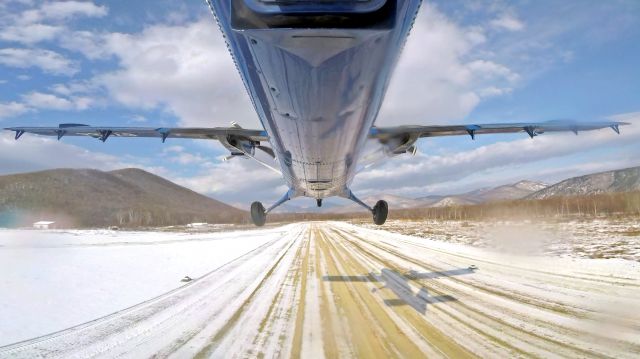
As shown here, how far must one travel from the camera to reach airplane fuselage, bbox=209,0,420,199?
3.28 meters

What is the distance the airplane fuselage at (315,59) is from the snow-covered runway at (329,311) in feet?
12.9

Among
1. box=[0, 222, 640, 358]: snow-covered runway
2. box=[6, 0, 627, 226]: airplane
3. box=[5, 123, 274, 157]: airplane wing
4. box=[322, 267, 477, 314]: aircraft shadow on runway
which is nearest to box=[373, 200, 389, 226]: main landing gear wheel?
box=[0, 222, 640, 358]: snow-covered runway

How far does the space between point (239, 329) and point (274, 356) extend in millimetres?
1837

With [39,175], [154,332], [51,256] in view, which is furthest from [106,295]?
[39,175]

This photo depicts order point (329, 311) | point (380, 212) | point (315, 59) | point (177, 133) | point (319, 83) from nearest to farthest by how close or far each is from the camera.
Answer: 1. point (315, 59)
2. point (319, 83)
3. point (329, 311)
4. point (177, 133)
5. point (380, 212)

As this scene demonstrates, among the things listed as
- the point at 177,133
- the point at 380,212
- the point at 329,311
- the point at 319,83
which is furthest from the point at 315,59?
the point at 380,212

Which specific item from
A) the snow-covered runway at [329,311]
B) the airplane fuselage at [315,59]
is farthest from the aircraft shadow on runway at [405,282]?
the airplane fuselage at [315,59]

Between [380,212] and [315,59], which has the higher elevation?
[315,59]

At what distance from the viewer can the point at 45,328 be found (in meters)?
7.73

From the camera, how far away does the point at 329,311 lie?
28.4 feet

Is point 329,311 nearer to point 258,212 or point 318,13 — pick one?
point 318,13

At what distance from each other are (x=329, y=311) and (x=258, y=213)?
10.5m

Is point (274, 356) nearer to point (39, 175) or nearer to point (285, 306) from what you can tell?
point (285, 306)

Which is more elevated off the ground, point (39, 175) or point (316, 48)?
point (39, 175)
